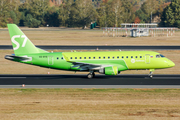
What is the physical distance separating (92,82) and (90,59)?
393 centimetres

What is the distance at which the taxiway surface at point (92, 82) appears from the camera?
111 ft

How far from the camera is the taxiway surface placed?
1331 inches

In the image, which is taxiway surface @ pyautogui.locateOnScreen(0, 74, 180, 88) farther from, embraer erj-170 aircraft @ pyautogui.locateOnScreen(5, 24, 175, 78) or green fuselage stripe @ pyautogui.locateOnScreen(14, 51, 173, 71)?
green fuselage stripe @ pyautogui.locateOnScreen(14, 51, 173, 71)

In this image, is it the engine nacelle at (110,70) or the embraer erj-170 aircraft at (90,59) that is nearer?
the engine nacelle at (110,70)

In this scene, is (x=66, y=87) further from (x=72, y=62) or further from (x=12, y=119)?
(x=12, y=119)

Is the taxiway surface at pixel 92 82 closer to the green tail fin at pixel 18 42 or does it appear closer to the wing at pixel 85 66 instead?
the wing at pixel 85 66

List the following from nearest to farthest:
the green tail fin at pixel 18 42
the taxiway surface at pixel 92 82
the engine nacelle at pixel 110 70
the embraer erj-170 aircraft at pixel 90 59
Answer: the taxiway surface at pixel 92 82 < the engine nacelle at pixel 110 70 < the embraer erj-170 aircraft at pixel 90 59 < the green tail fin at pixel 18 42

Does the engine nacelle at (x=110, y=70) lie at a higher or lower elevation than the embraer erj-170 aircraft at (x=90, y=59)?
lower

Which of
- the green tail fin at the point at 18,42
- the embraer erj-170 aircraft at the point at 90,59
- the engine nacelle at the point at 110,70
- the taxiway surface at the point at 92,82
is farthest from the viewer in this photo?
the green tail fin at the point at 18,42

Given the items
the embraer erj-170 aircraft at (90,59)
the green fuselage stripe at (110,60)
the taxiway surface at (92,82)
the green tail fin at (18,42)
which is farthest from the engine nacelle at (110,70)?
the green tail fin at (18,42)

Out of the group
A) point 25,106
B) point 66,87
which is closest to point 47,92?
point 66,87

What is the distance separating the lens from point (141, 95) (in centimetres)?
2889

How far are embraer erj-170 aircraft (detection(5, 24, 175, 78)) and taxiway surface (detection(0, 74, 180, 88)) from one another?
4.90 feet

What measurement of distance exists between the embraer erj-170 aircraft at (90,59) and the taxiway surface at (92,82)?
4.90ft
